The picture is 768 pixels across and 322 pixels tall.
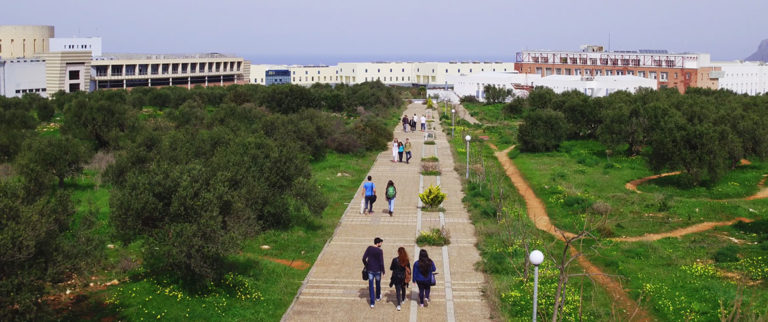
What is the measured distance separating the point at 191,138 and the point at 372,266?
13315mm

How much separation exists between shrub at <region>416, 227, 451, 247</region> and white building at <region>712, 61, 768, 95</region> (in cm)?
8244

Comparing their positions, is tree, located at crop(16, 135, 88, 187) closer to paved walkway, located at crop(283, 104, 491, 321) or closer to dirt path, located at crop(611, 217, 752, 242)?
paved walkway, located at crop(283, 104, 491, 321)

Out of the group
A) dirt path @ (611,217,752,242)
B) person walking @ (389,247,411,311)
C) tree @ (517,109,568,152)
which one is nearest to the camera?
person walking @ (389,247,411,311)

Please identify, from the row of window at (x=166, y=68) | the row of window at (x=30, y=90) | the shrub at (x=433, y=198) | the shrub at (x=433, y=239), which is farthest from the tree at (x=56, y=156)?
the row of window at (x=166, y=68)

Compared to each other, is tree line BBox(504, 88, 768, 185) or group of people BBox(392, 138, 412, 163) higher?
tree line BBox(504, 88, 768, 185)

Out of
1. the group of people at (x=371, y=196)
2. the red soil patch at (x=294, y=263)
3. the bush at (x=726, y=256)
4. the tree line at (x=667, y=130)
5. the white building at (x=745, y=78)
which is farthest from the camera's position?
the white building at (x=745, y=78)

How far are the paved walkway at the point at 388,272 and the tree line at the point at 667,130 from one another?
797 centimetres

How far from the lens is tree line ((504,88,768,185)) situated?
2470cm

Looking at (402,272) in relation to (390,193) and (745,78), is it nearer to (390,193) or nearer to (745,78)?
(390,193)

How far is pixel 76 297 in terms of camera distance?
12062 millimetres

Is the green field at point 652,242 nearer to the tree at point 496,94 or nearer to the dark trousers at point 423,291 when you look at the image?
the dark trousers at point 423,291

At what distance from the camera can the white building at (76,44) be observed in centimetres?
10519

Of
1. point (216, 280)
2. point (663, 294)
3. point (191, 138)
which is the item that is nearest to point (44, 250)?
point (216, 280)

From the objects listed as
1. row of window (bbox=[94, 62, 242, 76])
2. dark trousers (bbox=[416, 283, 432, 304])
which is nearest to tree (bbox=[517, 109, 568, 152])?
dark trousers (bbox=[416, 283, 432, 304])
